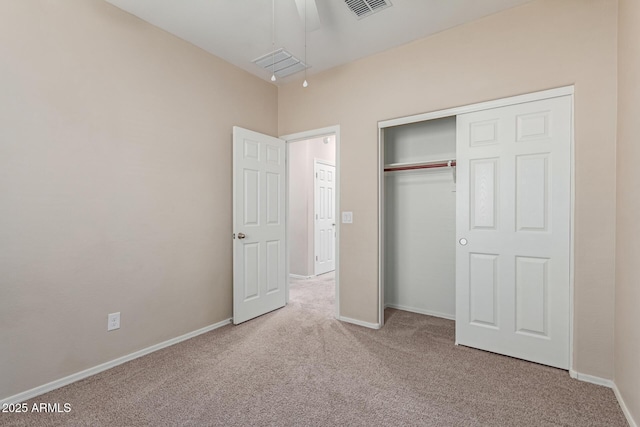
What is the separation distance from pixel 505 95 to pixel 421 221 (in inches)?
61.6

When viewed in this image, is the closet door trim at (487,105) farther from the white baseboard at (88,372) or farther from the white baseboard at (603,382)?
the white baseboard at (88,372)

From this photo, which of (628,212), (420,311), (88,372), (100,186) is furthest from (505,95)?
(88,372)

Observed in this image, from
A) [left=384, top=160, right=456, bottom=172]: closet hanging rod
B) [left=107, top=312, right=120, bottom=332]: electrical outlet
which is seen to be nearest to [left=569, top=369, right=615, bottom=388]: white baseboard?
[left=384, top=160, right=456, bottom=172]: closet hanging rod

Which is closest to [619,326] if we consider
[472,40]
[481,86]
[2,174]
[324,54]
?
[481,86]

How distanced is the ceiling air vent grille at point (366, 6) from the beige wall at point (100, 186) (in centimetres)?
152

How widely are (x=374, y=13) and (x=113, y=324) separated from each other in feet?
10.5

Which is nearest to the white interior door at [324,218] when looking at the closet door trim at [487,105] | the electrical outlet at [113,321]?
the closet door trim at [487,105]

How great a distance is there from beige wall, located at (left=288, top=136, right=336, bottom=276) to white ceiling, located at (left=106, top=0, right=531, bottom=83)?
2.26 metres

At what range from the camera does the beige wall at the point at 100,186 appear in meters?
1.92

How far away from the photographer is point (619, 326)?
192 centimetres

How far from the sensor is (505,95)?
245 centimetres

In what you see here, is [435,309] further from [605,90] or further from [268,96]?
[268,96]

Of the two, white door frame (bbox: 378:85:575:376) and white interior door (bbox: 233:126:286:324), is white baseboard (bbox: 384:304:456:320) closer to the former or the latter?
white door frame (bbox: 378:85:575:376)

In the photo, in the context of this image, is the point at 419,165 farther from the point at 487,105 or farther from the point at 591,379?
the point at 591,379
